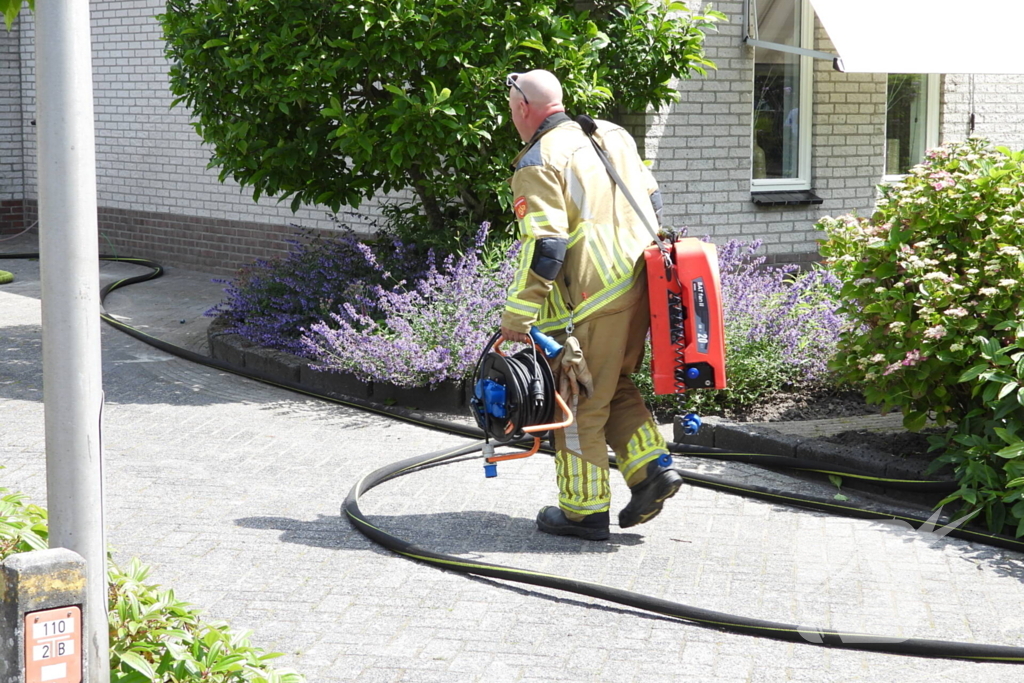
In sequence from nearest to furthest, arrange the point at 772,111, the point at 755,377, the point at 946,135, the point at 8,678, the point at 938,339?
the point at 8,678
the point at 938,339
the point at 755,377
the point at 772,111
the point at 946,135

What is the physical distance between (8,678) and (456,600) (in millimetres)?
2095

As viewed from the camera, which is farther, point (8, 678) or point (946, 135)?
point (946, 135)

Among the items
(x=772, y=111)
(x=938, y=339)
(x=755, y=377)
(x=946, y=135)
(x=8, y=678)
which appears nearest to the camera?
(x=8, y=678)

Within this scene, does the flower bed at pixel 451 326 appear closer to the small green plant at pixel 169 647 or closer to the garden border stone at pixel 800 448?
the garden border stone at pixel 800 448

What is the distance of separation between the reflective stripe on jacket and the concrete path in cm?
105

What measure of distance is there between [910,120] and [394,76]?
622 cm

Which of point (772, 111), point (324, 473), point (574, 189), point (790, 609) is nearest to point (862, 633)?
point (790, 609)

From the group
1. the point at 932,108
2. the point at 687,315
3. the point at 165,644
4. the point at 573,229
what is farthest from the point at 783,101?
the point at 165,644

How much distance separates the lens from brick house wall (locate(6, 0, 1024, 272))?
34.1 feet

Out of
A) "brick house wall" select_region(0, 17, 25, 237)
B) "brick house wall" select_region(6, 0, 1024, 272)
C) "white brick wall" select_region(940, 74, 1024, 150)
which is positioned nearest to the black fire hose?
"brick house wall" select_region(6, 0, 1024, 272)

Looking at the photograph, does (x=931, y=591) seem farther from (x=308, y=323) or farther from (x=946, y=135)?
(x=946, y=135)

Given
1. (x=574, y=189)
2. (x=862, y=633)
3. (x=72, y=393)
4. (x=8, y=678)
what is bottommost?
(x=862, y=633)

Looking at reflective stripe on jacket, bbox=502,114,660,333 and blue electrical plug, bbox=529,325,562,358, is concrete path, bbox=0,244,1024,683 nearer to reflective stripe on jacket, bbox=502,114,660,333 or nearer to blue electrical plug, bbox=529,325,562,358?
blue electrical plug, bbox=529,325,562,358

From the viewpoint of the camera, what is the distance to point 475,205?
8969mm
